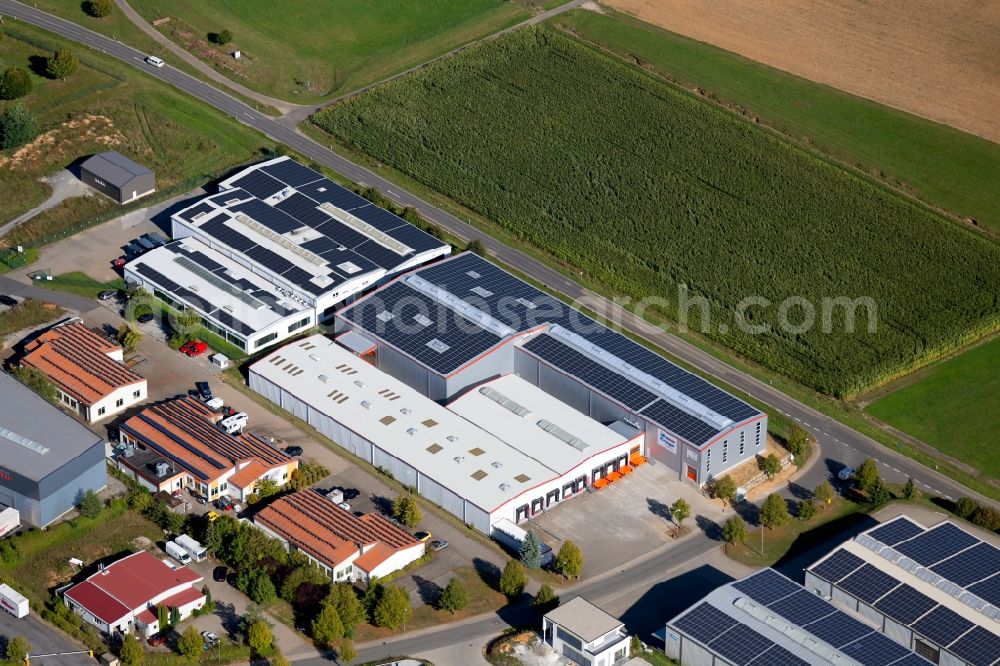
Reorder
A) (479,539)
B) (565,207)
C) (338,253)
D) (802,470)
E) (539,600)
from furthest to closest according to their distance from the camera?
1. (565,207)
2. (338,253)
3. (802,470)
4. (479,539)
5. (539,600)

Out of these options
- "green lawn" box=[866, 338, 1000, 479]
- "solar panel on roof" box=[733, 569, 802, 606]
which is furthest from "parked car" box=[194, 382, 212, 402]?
"green lawn" box=[866, 338, 1000, 479]

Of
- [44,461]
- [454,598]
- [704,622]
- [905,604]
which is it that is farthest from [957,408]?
[44,461]

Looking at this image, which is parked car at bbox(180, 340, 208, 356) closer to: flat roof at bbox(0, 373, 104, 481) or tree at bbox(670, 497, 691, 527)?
flat roof at bbox(0, 373, 104, 481)

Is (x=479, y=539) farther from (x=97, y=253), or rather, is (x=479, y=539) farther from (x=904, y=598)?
(x=97, y=253)

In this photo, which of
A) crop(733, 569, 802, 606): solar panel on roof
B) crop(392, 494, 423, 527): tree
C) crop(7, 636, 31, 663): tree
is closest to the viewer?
crop(7, 636, 31, 663): tree

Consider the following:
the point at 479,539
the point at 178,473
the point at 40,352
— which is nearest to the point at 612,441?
the point at 479,539
